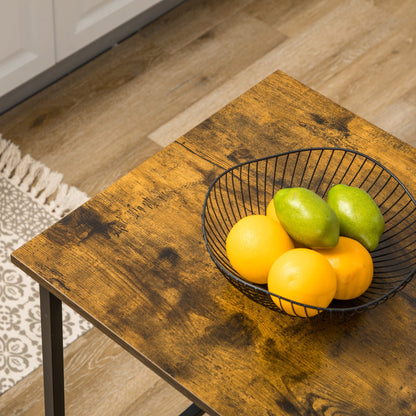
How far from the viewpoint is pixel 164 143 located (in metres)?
2.07

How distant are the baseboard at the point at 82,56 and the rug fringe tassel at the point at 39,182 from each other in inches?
7.6

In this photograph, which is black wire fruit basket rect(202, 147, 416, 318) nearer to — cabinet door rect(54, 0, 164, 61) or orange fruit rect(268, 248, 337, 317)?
orange fruit rect(268, 248, 337, 317)

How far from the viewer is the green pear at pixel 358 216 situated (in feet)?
2.94

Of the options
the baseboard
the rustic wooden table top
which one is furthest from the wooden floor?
the rustic wooden table top

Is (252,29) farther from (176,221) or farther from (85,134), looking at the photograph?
(176,221)

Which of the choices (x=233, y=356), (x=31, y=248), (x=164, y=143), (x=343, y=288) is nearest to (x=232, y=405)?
(x=233, y=356)

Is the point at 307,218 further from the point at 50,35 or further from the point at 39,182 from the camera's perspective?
the point at 50,35

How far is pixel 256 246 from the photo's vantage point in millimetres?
856

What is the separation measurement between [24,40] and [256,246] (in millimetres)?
1312

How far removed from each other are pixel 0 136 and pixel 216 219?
1.20 m

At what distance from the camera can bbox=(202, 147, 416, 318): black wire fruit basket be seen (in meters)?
0.92

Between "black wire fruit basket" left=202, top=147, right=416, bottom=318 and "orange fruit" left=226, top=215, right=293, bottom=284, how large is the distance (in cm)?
2

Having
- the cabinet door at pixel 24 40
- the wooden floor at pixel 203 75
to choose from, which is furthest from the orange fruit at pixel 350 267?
the cabinet door at pixel 24 40

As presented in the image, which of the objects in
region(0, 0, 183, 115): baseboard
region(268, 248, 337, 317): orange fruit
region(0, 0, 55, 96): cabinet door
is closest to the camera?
region(268, 248, 337, 317): orange fruit
